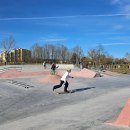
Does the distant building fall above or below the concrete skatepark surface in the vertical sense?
above

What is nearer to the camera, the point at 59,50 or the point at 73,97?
the point at 73,97

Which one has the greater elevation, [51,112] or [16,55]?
[16,55]

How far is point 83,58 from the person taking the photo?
305 feet

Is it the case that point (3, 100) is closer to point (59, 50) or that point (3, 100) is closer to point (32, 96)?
point (32, 96)

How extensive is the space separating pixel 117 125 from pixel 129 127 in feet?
1.38

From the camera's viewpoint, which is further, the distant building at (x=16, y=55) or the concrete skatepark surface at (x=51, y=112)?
the distant building at (x=16, y=55)

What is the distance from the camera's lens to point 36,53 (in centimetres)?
10781

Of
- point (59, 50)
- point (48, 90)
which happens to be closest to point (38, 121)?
point (48, 90)

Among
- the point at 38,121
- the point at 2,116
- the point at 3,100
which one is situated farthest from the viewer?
the point at 3,100

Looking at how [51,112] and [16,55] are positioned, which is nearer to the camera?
[51,112]

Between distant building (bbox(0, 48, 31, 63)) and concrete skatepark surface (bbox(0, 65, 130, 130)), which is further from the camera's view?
distant building (bbox(0, 48, 31, 63))

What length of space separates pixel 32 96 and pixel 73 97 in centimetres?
219

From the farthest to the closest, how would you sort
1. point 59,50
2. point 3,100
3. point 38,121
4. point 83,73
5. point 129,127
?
point 59,50 < point 83,73 < point 3,100 < point 38,121 < point 129,127

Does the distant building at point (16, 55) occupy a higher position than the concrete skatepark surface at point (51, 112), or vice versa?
the distant building at point (16, 55)
